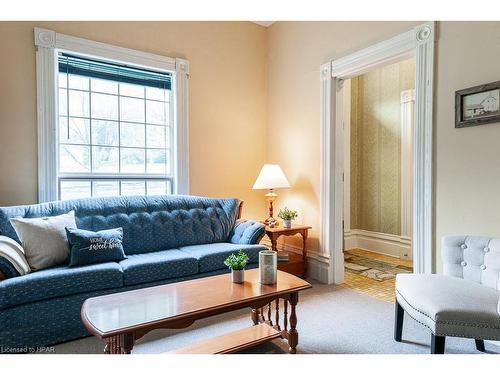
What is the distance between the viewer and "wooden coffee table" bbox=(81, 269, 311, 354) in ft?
5.04

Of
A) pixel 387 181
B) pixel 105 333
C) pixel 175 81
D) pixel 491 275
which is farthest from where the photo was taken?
pixel 387 181

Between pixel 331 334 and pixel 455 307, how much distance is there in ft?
2.96

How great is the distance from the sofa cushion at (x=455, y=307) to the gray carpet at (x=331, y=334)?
1.44ft

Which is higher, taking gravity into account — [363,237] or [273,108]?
[273,108]

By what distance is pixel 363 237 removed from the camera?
516 centimetres

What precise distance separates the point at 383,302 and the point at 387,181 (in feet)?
7.70

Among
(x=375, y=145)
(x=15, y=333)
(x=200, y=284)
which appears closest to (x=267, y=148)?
(x=375, y=145)

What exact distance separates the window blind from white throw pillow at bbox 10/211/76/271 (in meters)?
1.56

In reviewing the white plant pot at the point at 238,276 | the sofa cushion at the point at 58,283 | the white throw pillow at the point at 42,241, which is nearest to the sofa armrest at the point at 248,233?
the white plant pot at the point at 238,276

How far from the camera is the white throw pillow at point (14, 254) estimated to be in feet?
7.11

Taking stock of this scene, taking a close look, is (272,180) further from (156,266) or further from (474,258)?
(474,258)

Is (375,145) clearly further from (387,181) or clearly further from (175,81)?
(175,81)

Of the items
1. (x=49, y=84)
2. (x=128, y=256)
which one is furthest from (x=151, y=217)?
(x=49, y=84)

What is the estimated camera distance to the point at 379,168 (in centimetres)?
497
